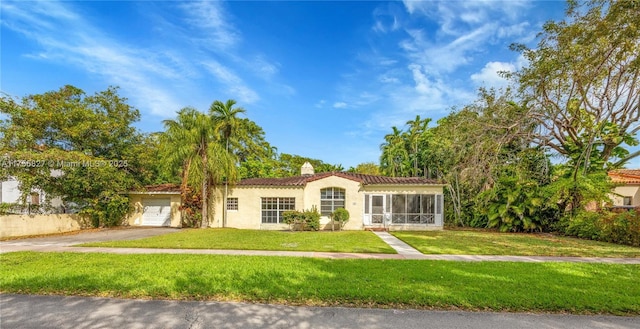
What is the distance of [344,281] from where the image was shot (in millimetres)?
6020

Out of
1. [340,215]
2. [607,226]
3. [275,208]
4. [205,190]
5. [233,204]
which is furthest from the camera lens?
[233,204]

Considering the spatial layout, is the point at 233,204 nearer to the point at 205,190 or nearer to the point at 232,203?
the point at 232,203

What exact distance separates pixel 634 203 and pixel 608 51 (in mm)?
21806

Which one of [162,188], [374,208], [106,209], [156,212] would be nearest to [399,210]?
[374,208]

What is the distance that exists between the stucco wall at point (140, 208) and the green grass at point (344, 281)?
11.9 metres

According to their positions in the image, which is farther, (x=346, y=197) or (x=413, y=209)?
(x=413, y=209)

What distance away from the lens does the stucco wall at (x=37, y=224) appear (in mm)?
13391

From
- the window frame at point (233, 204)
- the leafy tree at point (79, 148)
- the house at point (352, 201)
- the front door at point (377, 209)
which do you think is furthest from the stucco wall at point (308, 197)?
the leafy tree at point (79, 148)

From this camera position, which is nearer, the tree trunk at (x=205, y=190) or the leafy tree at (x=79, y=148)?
the leafy tree at (x=79, y=148)

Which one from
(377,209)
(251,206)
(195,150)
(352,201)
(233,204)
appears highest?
(195,150)

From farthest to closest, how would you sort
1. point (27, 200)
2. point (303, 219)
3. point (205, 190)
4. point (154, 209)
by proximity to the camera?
point (154, 209) → point (205, 190) → point (303, 219) → point (27, 200)

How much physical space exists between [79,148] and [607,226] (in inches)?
1131

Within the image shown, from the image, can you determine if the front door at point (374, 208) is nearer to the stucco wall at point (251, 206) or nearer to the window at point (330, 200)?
the window at point (330, 200)

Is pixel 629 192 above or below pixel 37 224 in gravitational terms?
Result: above
